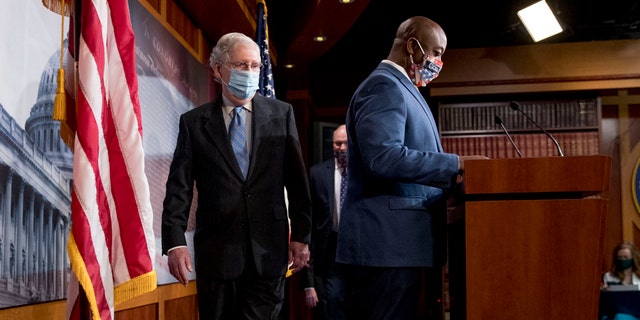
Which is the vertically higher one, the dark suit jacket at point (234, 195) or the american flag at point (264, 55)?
the american flag at point (264, 55)

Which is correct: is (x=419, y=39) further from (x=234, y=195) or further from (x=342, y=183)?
(x=342, y=183)

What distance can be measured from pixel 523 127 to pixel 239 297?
533 centimetres

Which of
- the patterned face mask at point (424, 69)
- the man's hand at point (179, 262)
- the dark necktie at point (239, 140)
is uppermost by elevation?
the patterned face mask at point (424, 69)

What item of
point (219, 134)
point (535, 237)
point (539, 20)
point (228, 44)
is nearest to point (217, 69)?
point (228, 44)

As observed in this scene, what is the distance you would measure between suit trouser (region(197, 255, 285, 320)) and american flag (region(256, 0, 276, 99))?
212 cm

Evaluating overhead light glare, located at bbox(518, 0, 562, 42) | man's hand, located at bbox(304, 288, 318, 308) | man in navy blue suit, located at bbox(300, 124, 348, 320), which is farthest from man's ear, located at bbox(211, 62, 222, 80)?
overhead light glare, located at bbox(518, 0, 562, 42)

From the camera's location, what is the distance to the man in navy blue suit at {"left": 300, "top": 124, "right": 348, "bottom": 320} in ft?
13.8

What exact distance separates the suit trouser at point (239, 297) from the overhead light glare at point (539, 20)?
4.43m

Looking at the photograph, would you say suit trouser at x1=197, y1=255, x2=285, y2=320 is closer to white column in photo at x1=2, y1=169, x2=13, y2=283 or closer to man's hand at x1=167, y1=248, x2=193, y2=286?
man's hand at x1=167, y1=248, x2=193, y2=286

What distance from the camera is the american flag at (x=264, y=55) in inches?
169

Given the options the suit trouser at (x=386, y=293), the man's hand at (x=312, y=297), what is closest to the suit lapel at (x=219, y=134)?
the suit trouser at (x=386, y=293)

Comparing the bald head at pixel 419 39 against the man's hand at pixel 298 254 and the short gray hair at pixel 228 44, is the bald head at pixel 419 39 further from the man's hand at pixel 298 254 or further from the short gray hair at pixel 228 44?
the man's hand at pixel 298 254

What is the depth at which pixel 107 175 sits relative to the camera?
6.84ft

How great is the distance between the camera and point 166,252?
2316mm
